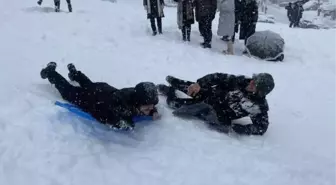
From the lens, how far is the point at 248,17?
8.65 meters

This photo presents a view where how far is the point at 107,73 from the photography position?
6281mm

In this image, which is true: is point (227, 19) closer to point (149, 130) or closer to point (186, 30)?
point (186, 30)

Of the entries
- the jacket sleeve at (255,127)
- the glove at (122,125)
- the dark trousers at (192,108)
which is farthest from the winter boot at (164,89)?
the glove at (122,125)

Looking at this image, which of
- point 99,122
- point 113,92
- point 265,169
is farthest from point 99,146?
point 265,169

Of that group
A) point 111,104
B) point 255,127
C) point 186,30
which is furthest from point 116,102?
point 186,30

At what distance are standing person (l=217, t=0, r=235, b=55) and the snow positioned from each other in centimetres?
44

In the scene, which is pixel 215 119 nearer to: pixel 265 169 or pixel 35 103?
pixel 265 169

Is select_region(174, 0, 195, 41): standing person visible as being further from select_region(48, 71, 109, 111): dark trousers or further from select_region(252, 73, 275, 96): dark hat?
select_region(252, 73, 275, 96): dark hat

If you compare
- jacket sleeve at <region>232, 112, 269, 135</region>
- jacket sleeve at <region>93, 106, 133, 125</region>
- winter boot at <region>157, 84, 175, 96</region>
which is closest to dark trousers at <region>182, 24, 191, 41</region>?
winter boot at <region>157, 84, 175, 96</region>

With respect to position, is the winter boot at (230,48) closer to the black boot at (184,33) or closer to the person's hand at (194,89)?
the black boot at (184,33)

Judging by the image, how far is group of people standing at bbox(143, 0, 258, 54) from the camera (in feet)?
26.6

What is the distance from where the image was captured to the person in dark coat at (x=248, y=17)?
8469 millimetres

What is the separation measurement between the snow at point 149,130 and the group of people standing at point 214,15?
45 centimetres

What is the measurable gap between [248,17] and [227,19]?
0.63 m
